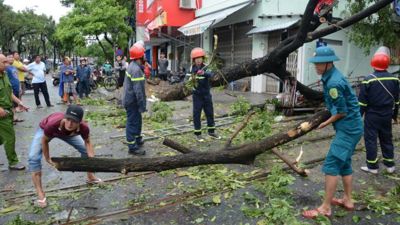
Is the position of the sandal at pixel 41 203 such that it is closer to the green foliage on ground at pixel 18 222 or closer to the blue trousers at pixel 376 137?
the green foliage on ground at pixel 18 222

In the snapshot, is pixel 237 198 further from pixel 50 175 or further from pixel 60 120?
pixel 50 175

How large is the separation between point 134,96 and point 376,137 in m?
3.86

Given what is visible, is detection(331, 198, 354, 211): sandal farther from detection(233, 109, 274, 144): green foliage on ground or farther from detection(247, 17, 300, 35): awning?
detection(247, 17, 300, 35): awning

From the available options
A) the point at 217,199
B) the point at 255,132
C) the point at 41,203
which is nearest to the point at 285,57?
the point at 255,132

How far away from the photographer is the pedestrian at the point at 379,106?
214 inches

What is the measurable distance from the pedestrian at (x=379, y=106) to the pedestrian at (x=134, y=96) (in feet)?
11.3

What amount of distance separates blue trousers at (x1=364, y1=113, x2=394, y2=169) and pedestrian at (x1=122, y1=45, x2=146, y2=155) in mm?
3521

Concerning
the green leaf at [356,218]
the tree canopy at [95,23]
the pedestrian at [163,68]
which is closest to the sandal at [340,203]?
the green leaf at [356,218]

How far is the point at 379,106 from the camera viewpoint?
A: 5.45 meters

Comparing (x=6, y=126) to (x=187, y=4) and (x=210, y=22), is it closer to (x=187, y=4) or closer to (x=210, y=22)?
(x=210, y=22)

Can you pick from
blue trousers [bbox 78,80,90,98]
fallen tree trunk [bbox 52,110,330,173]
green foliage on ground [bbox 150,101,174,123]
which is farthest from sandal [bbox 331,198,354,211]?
blue trousers [bbox 78,80,90,98]

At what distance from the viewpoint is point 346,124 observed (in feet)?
13.8

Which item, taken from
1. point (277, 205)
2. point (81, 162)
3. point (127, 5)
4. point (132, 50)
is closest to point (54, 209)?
point (81, 162)

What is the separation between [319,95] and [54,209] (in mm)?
7038
